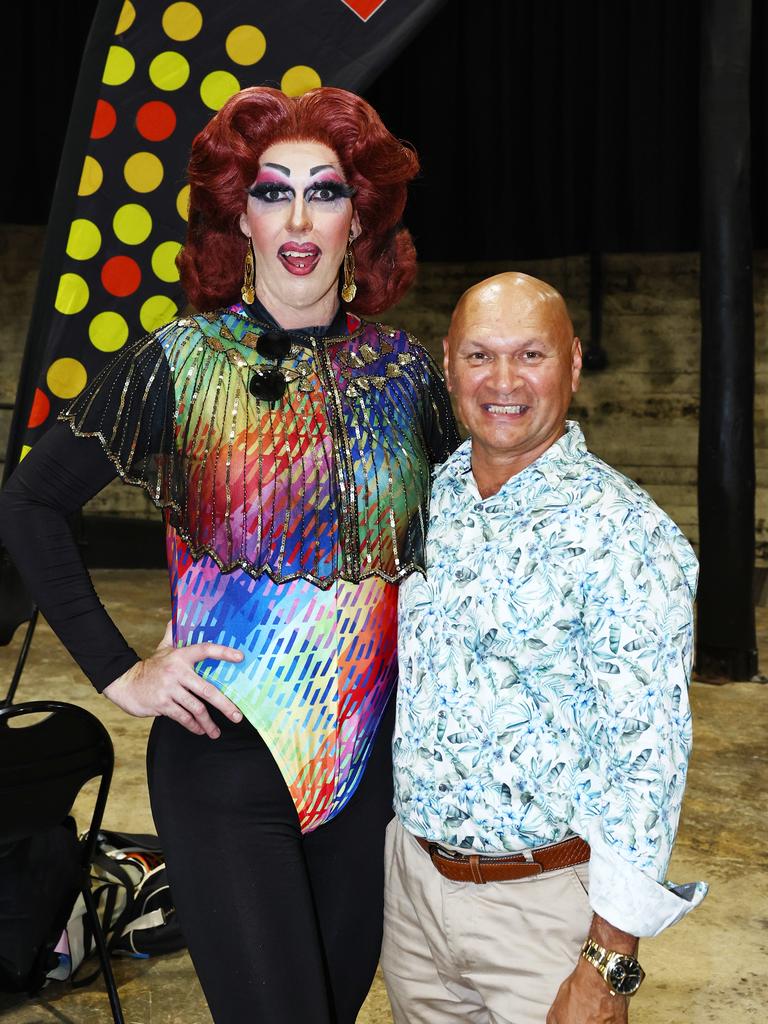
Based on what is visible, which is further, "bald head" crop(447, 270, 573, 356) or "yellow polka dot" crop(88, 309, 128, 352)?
"yellow polka dot" crop(88, 309, 128, 352)

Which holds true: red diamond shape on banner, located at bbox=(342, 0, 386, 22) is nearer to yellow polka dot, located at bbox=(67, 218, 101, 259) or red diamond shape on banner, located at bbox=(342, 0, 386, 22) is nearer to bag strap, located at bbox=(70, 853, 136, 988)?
yellow polka dot, located at bbox=(67, 218, 101, 259)

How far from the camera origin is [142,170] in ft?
8.59

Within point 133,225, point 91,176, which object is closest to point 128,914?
point 133,225

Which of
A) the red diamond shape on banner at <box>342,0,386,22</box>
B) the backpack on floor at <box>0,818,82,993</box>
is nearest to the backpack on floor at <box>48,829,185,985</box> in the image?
the backpack on floor at <box>0,818,82,993</box>

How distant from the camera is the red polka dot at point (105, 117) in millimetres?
2600

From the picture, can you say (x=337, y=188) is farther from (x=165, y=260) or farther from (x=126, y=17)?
(x=126, y=17)

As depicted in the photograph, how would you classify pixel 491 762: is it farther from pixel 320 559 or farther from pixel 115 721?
pixel 115 721

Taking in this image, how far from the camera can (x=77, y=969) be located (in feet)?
9.14

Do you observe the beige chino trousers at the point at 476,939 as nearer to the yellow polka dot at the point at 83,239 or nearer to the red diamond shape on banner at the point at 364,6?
the yellow polka dot at the point at 83,239

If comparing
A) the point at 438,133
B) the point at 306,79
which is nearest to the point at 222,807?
the point at 306,79

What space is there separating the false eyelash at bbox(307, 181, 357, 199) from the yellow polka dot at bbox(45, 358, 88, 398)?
1136 millimetres

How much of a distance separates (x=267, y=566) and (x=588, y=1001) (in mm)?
608

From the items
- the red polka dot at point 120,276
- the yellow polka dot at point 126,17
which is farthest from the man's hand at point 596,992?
the yellow polka dot at point 126,17

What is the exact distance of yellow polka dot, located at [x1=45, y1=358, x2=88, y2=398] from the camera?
8.49 feet
